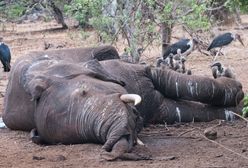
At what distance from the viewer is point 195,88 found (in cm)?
771

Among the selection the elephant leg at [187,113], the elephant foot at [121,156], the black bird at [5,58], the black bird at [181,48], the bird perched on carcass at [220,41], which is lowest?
the black bird at [5,58]

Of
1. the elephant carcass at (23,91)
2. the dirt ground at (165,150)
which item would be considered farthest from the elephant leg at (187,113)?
the elephant carcass at (23,91)

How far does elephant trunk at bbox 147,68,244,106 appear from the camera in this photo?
303 inches

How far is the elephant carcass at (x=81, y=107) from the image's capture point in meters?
5.80

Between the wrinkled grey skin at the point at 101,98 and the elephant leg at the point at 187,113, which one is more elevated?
the wrinkled grey skin at the point at 101,98

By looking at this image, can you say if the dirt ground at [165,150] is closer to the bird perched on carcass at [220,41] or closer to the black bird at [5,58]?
the bird perched on carcass at [220,41]

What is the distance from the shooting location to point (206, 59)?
48.9ft

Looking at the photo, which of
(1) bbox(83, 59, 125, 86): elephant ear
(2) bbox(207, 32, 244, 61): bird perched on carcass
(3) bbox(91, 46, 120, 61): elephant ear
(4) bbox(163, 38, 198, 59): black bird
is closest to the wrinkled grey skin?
(1) bbox(83, 59, 125, 86): elephant ear

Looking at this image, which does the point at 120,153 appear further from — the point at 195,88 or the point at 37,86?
the point at 195,88

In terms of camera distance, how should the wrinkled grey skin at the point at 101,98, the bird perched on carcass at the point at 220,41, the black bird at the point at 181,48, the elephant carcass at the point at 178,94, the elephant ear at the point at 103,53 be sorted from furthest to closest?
the bird perched on carcass at the point at 220,41 < the black bird at the point at 181,48 < the elephant ear at the point at 103,53 < the elephant carcass at the point at 178,94 < the wrinkled grey skin at the point at 101,98

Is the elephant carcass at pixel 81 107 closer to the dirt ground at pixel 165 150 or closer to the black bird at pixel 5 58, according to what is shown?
the dirt ground at pixel 165 150

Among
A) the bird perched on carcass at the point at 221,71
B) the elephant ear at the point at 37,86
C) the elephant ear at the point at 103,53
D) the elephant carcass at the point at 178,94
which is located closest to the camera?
the elephant ear at the point at 37,86

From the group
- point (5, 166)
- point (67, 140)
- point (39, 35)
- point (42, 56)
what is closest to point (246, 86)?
point (42, 56)

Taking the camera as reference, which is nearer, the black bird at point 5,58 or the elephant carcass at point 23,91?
the elephant carcass at point 23,91
